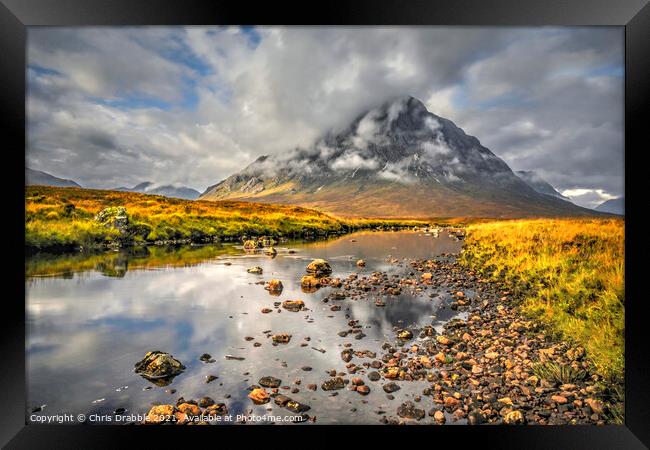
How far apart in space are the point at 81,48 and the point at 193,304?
6.07 m

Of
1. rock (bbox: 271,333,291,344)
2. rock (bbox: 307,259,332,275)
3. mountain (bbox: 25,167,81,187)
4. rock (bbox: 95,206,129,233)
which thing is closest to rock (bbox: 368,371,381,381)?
rock (bbox: 271,333,291,344)

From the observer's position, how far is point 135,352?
5355 mm

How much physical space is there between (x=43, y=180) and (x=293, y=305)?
594 centimetres

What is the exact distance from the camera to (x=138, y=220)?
13586mm

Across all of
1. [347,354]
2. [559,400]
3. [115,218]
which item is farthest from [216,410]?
[115,218]

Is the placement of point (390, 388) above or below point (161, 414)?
above

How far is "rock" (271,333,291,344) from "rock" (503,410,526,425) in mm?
3588

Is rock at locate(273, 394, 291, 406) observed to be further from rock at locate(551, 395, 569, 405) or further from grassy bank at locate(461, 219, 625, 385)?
grassy bank at locate(461, 219, 625, 385)

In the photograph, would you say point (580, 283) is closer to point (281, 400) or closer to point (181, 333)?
point (281, 400)
